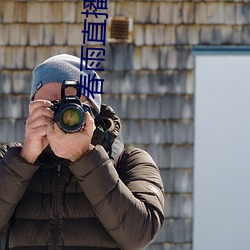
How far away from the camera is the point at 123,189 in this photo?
1653mm

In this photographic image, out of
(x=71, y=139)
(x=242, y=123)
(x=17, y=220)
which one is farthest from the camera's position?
(x=242, y=123)

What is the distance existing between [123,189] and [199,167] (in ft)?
13.5

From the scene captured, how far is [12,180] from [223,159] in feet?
13.6

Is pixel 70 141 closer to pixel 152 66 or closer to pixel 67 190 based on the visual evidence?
pixel 67 190

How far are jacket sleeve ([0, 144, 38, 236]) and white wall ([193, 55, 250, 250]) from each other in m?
4.12

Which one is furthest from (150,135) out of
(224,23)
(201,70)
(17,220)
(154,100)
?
(17,220)

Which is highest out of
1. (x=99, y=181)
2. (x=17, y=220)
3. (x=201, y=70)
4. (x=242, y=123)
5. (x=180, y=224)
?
(x=201, y=70)

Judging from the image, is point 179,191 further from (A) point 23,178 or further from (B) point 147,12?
(A) point 23,178

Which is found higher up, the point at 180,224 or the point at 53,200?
the point at 53,200

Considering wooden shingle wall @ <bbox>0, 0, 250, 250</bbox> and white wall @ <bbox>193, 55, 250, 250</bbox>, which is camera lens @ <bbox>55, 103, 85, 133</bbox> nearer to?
wooden shingle wall @ <bbox>0, 0, 250, 250</bbox>

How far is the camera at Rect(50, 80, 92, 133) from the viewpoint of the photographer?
1.60 m

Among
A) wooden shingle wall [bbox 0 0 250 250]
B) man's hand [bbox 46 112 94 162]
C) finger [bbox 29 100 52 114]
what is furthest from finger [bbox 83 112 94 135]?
wooden shingle wall [bbox 0 0 250 250]

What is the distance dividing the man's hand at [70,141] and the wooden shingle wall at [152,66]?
4.03 m

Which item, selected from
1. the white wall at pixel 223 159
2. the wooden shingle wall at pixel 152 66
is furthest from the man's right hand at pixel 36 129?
the white wall at pixel 223 159
